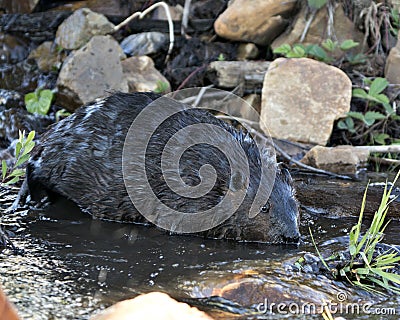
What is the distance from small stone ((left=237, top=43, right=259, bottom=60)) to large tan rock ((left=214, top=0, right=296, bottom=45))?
81 millimetres

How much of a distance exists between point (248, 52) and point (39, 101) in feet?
8.61

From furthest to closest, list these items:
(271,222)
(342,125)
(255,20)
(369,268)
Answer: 1. (255,20)
2. (342,125)
3. (271,222)
4. (369,268)

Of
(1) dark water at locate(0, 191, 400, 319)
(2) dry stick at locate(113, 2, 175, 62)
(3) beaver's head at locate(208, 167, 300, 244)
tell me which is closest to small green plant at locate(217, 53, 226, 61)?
(2) dry stick at locate(113, 2, 175, 62)

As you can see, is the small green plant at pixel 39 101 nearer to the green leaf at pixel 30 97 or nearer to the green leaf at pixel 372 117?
the green leaf at pixel 30 97

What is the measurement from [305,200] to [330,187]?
0.33m

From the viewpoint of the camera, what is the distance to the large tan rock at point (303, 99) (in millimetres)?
7078

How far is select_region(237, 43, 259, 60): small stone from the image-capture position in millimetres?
8352

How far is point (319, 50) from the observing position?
7.68 metres

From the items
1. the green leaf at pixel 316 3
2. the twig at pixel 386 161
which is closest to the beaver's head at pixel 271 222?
the twig at pixel 386 161

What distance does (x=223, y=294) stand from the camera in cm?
325

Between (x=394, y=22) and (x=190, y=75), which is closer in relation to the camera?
(x=190, y=75)

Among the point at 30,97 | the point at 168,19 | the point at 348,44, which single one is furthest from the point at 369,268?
the point at 168,19

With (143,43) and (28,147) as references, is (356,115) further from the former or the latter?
(28,147)

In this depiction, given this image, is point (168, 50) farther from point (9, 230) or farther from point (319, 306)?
point (319, 306)
